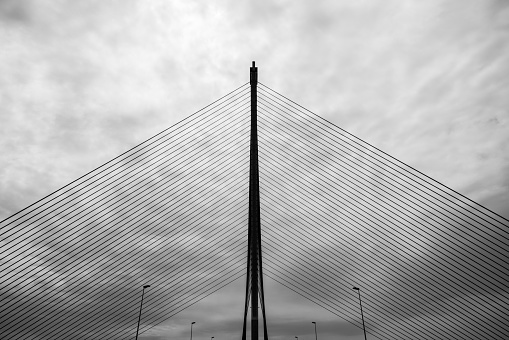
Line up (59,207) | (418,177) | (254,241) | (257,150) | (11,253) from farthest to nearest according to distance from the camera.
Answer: (257,150)
(254,241)
(418,177)
(59,207)
(11,253)

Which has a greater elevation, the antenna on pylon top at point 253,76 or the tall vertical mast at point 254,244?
the antenna on pylon top at point 253,76

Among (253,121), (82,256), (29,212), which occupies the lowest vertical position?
Result: (82,256)

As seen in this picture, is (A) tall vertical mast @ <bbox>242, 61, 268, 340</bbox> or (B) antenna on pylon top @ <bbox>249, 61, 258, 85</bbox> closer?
(A) tall vertical mast @ <bbox>242, 61, 268, 340</bbox>

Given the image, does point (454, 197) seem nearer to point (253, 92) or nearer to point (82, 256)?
point (253, 92)

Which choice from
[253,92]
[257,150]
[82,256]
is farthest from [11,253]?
[253,92]

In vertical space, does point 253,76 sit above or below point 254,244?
above

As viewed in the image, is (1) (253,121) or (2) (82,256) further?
(1) (253,121)

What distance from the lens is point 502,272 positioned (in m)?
19.0

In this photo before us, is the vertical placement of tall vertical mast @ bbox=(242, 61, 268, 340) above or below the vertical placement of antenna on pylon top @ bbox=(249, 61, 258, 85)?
below

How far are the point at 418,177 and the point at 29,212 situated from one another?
24031 millimetres

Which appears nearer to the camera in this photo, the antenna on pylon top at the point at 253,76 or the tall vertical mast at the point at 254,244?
the tall vertical mast at the point at 254,244

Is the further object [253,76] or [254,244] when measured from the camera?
[253,76]

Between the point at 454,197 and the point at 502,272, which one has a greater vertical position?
the point at 454,197

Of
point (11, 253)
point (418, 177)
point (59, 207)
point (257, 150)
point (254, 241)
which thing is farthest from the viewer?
point (257, 150)
